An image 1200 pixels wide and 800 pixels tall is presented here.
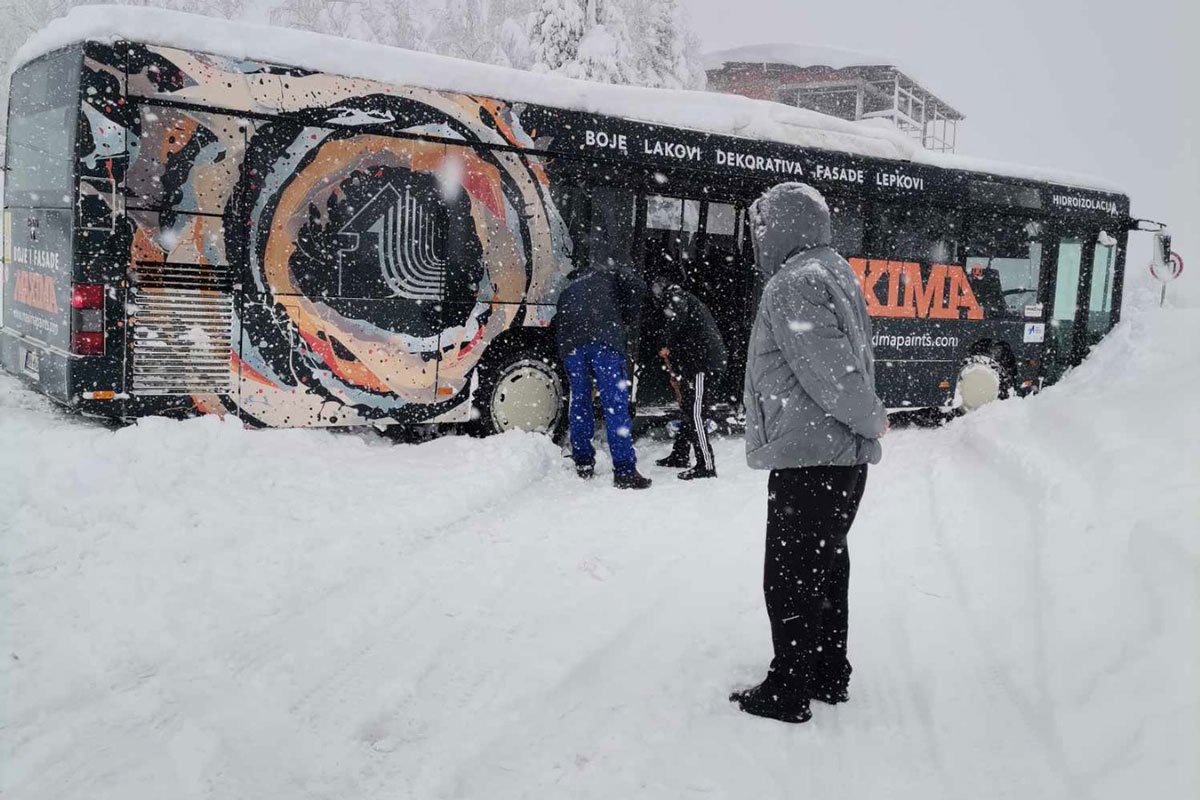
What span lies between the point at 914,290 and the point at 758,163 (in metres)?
2.89

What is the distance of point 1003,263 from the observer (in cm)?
1218

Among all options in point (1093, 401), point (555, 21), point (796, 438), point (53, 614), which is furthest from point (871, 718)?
point (555, 21)

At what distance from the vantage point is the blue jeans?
778 cm

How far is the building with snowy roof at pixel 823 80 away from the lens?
39.7 meters

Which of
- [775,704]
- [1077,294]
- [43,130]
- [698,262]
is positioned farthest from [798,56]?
[775,704]

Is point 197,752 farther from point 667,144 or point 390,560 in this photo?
point 667,144

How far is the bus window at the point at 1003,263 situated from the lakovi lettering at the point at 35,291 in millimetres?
10199

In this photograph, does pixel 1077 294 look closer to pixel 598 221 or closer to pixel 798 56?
pixel 598 221

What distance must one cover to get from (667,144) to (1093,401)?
463 cm

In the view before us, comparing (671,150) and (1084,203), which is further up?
(1084,203)

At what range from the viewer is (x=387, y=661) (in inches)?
155

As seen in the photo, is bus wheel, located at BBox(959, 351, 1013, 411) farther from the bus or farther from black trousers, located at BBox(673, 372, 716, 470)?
black trousers, located at BBox(673, 372, 716, 470)

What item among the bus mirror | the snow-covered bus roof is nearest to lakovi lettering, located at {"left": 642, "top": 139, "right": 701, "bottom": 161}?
the snow-covered bus roof

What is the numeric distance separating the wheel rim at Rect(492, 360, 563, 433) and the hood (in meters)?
5.24
